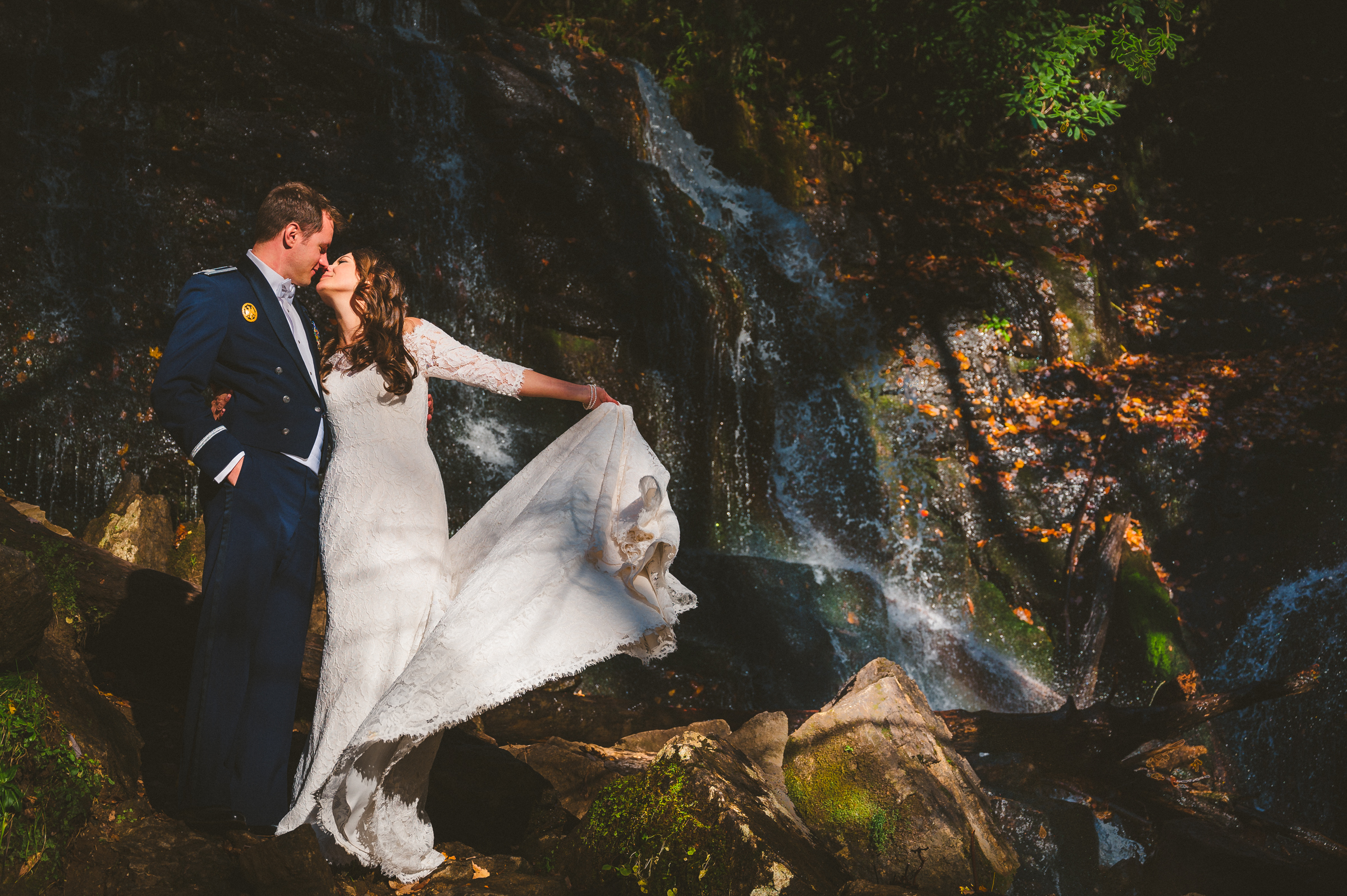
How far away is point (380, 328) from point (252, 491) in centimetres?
76

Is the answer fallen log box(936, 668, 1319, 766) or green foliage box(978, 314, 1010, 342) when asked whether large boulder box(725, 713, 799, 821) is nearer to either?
fallen log box(936, 668, 1319, 766)

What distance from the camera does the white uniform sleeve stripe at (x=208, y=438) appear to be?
2.89m

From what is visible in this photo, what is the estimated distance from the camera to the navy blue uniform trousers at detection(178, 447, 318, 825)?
2.94 metres

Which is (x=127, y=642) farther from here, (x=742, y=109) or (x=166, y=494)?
(x=742, y=109)

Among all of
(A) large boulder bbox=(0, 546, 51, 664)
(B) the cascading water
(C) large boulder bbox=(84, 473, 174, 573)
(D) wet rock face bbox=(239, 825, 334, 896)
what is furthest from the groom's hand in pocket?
(B) the cascading water

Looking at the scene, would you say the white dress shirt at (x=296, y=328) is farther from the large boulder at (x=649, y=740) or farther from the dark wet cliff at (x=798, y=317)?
the dark wet cliff at (x=798, y=317)

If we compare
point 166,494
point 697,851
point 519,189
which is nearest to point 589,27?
point 519,189

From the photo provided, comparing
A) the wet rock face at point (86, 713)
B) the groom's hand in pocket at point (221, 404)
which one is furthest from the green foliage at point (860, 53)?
the wet rock face at point (86, 713)

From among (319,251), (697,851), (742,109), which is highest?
(742,109)

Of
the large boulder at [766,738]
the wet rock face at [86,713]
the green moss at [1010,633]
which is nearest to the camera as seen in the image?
the wet rock face at [86,713]

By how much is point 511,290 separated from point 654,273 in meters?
1.71

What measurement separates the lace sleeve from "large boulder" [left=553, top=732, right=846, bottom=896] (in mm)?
1793

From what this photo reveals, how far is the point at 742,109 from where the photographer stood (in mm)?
12812

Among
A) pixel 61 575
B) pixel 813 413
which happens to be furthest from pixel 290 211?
pixel 813 413
